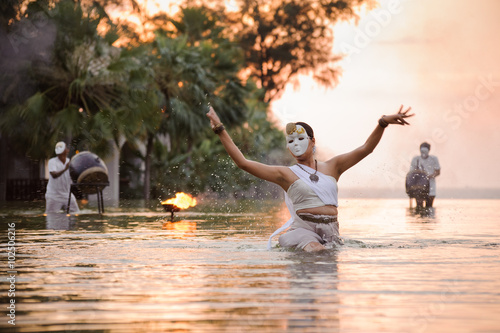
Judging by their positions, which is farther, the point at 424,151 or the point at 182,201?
the point at 424,151

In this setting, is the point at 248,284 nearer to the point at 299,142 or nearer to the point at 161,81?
the point at 299,142

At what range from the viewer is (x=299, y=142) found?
11.5 m

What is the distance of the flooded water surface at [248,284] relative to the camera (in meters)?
6.34

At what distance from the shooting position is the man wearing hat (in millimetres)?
23266

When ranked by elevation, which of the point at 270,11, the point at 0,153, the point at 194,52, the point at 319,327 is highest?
the point at 270,11

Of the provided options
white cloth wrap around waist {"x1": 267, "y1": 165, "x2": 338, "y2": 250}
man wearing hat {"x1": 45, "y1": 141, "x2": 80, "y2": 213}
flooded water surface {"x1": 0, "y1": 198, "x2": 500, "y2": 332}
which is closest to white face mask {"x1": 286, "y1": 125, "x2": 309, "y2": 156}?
white cloth wrap around waist {"x1": 267, "y1": 165, "x2": 338, "y2": 250}


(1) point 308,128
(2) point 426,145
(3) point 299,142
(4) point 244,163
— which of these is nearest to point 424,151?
(2) point 426,145

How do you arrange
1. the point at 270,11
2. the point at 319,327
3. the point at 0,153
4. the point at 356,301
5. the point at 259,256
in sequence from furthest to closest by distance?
Result: the point at 270,11
the point at 0,153
the point at 259,256
the point at 356,301
the point at 319,327

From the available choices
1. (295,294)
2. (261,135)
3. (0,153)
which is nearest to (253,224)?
(295,294)

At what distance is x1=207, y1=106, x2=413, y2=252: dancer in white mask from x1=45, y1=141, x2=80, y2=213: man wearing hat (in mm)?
12249

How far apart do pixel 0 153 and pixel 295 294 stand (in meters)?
31.5

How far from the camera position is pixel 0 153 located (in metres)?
37.7

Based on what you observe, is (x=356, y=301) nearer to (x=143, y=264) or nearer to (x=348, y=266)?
(x=348, y=266)

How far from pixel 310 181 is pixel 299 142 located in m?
0.47
